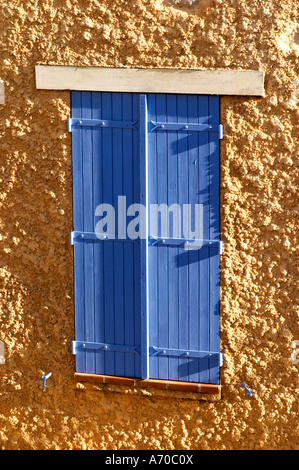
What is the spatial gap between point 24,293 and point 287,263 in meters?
2.11

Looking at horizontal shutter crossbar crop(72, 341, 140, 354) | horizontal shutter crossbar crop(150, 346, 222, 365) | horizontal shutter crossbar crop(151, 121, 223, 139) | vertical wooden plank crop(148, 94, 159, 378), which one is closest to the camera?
horizontal shutter crossbar crop(151, 121, 223, 139)

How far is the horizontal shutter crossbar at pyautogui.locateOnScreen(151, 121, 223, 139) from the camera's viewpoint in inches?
233

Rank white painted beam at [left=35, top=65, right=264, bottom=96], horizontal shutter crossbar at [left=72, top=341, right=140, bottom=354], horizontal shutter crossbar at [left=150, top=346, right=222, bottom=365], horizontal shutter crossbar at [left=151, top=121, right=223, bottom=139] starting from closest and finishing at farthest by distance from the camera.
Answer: white painted beam at [left=35, top=65, right=264, bottom=96]
horizontal shutter crossbar at [left=151, top=121, right=223, bottom=139]
horizontal shutter crossbar at [left=150, top=346, right=222, bottom=365]
horizontal shutter crossbar at [left=72, top=341, right=140, bottom=354]

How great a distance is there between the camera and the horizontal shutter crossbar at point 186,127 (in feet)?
19.4

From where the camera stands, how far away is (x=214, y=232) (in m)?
6.05

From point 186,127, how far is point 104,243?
111 cm

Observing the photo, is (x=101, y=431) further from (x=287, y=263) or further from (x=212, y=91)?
(x=212, y=91)

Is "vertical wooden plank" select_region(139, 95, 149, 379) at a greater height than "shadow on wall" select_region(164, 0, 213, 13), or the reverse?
"shadow on wall" select_region(164, 0, 213, 13)

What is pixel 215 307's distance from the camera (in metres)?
6.13

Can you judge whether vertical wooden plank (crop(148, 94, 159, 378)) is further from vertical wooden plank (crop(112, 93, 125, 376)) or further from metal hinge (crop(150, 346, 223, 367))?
vertical wooden plank (crop(112, 93, 125, 376))

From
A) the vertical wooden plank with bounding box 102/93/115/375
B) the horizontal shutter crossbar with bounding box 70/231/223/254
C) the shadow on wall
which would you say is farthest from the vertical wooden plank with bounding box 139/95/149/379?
the shadow on wall

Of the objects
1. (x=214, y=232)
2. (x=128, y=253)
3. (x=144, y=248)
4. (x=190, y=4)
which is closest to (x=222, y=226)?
(x=214, y=232)

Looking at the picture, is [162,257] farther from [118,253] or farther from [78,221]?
[78,221]

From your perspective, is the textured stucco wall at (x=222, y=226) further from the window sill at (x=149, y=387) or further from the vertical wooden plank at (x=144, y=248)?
the vertical wooden plank at (x=144, y=248)
